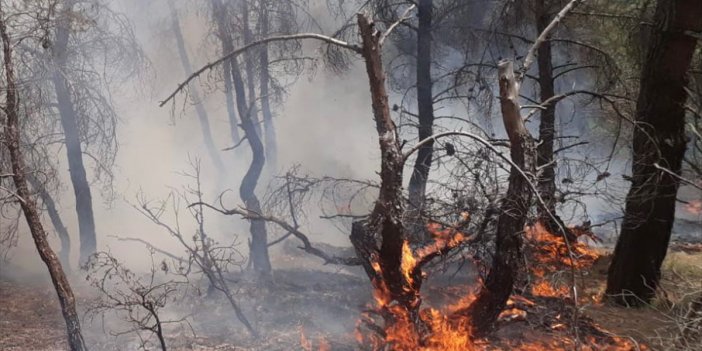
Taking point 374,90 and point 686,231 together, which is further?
point 686,231

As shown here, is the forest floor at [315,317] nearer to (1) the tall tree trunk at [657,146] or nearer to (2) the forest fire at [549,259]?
(2) the forest fire at [549,259]

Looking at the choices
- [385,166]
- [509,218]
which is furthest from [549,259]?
[385,166]

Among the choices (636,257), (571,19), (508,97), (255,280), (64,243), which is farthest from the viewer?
(64,243)

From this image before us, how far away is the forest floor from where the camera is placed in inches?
285

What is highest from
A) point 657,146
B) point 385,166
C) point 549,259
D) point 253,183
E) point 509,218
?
point 253,183

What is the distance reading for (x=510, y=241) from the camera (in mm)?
5922

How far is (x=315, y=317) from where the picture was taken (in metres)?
9.76

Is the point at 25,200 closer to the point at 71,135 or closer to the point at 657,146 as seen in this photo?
the point at 71,135

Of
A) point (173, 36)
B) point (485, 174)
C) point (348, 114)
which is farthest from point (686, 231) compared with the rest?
point (173, 36)

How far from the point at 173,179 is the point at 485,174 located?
1901cm

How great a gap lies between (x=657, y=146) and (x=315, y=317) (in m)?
6.09

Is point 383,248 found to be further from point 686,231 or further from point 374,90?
point 686,231

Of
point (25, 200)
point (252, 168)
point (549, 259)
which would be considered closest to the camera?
point (25, 200)

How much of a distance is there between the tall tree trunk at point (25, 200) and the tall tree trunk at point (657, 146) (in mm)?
7304
